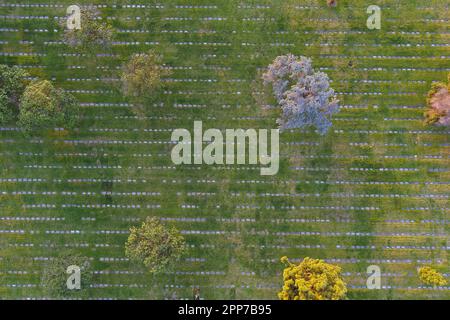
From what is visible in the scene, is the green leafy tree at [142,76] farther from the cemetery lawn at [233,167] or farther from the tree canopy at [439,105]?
the tree canopy at [439,105]

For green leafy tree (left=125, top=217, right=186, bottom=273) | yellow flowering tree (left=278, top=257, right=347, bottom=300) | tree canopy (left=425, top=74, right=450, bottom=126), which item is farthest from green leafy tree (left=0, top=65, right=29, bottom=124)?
tree canopy (left=425, top=74, right=450, bottom=126)

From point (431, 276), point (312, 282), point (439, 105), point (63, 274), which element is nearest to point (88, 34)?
point (63, 274)

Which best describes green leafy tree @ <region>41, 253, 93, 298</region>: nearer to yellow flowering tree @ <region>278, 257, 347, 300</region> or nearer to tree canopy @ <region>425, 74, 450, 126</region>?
yellow flowering tree @ <region>278, 257, 347, 300</region>

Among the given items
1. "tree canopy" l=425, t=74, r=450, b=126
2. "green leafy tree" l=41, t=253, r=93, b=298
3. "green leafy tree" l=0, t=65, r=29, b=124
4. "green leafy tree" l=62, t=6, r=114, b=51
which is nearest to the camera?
"green leafy tree" l=0, t=65, r=29, b=124

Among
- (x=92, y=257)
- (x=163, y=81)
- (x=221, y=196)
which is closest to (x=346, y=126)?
(x=221, y=196)

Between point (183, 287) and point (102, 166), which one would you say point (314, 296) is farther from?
point (102, 166)

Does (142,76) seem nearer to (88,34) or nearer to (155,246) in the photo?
(88,34)
